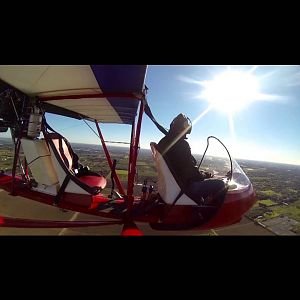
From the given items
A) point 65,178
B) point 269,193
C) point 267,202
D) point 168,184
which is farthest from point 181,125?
point 269,193

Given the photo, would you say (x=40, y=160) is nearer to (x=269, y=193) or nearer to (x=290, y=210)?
(x=290, y=210)

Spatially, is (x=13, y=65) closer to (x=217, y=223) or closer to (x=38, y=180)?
(x=38, y=180)

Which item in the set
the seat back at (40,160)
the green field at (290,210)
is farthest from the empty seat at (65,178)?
the green field at (290,210)

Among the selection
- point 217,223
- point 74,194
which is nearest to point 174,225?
point 217,223

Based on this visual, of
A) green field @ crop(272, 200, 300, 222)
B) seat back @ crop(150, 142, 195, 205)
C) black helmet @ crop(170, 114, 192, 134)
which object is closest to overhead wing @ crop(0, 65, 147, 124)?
black helmet @ crop(170, 114, 192, 134)

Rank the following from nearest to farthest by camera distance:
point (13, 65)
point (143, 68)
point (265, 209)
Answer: point (143, 68), point (13, 65), point (265, 209)

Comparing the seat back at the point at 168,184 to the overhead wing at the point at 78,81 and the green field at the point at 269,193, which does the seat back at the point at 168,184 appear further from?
the green field at the point at 269,193

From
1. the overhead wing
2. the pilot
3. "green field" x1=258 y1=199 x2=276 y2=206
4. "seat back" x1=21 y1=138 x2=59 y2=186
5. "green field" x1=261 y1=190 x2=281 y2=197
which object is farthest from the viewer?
"green field" x1=261 y1=190 x2=281 y2=197

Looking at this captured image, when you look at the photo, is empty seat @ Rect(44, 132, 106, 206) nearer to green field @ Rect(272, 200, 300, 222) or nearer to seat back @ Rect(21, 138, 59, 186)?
seat back @ Rect(21, 138, 59, 186)

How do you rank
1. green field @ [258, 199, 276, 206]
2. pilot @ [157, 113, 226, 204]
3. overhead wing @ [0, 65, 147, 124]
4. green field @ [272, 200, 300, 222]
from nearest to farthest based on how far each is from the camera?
overhead wing @ [0, 65, 147, 124]
pilot @ [157, 113, 226, 204]
green field @ [272, 200, 300, 222]
green field @ [258, 199, 276, 206]
